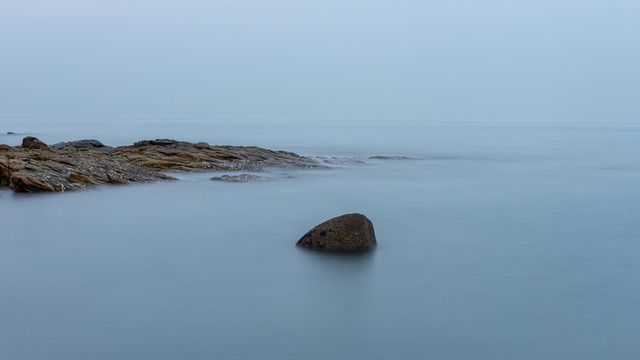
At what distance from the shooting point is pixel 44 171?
59.1 ft

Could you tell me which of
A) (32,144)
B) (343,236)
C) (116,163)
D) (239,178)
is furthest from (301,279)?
(32,144)

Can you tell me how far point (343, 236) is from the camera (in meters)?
10.6

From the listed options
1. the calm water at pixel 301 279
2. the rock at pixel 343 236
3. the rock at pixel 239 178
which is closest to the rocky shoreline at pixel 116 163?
the calm water at pixel 301 279

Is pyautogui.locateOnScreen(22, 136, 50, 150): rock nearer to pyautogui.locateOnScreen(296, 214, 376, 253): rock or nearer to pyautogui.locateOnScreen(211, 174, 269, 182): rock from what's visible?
pyautogui.locateOnScreen(211, 174, 269, 182): rock

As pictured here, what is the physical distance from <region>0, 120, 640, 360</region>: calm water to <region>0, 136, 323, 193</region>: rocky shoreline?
3.07 ft

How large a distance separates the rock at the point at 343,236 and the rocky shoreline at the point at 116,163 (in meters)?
9.95

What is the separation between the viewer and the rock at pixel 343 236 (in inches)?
418

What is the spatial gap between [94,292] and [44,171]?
35.8ft

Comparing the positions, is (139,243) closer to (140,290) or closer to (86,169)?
(140,290)

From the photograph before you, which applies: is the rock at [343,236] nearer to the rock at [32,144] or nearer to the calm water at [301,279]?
the calm water at [301,279]

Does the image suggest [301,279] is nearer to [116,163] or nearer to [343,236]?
[343,236]

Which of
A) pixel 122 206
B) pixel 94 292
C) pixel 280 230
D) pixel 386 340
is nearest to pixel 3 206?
pixel 122 206

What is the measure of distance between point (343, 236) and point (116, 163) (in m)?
12.9

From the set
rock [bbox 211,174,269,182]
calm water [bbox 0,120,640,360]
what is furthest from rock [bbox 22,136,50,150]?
rock [bbox 211,174,269,182]
